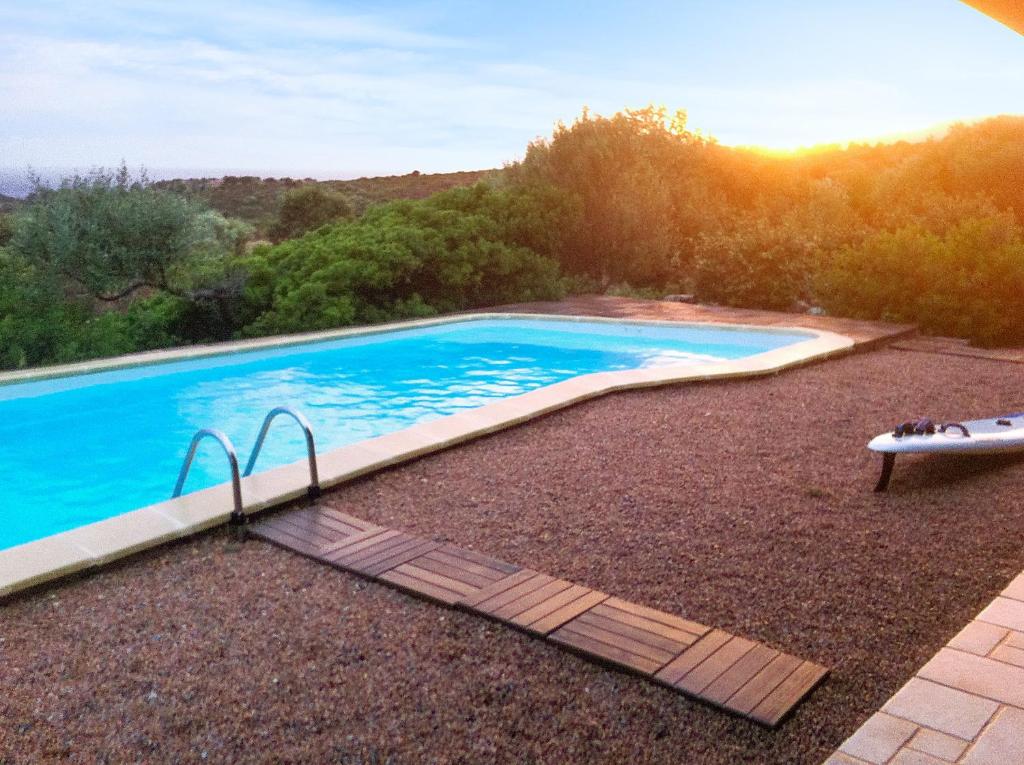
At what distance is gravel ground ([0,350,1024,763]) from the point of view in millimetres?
2482

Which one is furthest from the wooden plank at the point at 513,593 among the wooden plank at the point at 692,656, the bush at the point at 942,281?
the bush at the point at 942,281

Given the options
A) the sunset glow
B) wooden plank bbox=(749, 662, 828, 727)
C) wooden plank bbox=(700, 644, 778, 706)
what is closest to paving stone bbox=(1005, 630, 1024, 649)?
wooden plank bbox=(749, 662, 828, 727)

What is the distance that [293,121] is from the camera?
1638 cm

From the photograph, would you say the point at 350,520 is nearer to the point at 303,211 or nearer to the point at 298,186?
the point at 303,211

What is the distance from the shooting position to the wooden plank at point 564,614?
3.04 meters

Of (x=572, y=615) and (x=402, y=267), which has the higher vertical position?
(x=402, y=267)

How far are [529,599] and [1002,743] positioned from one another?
5.24 feet

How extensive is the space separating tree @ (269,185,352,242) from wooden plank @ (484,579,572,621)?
24.4 m

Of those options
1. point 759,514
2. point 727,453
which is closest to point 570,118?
point 727,453

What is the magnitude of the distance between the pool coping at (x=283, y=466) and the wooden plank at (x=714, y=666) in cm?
239

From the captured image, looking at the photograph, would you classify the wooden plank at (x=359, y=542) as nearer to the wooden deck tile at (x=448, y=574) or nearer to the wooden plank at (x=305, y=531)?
the wooden plank at (x=305, y=531)

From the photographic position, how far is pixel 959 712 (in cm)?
249

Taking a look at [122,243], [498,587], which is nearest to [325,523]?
[498,587]

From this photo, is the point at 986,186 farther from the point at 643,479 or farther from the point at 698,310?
the point at 643,479
